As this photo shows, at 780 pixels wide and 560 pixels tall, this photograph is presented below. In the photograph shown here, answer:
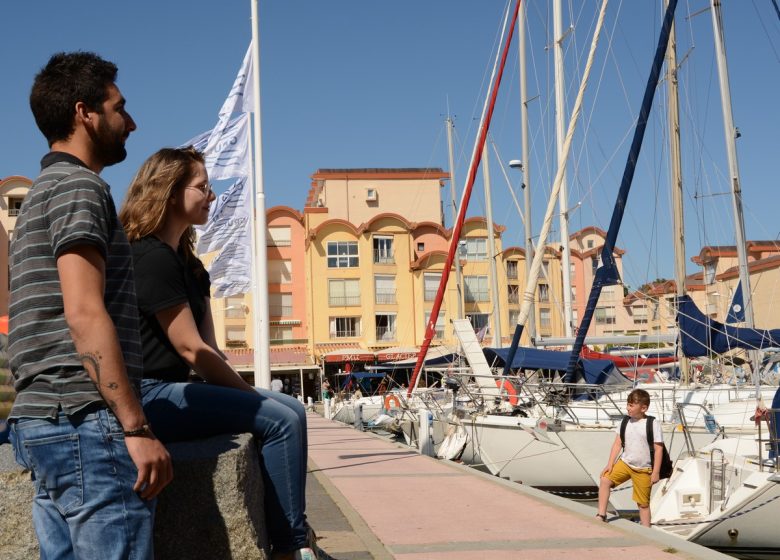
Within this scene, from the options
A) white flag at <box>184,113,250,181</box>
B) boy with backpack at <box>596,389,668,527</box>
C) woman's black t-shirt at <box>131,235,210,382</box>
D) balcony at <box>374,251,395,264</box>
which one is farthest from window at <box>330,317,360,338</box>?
woman's black t-shirt at <box>131,235,210,382</box>

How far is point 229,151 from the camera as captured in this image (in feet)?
48.3

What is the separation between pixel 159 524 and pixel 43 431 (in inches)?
30.3

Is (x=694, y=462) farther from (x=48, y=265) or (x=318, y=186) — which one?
(x=318, y=186)

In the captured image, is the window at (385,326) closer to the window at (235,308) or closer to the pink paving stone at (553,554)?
the window at (235,308)

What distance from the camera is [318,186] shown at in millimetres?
67062

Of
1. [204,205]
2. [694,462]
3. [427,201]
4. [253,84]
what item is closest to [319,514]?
[694,462]

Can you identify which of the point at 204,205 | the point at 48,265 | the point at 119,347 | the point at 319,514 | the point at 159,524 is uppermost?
the point at 204,205

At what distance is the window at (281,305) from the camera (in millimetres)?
58000

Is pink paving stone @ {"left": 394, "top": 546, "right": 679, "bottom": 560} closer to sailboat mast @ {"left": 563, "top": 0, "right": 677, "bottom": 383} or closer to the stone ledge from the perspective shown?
the stone ledge

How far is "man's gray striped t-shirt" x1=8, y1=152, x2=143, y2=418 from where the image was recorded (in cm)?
243

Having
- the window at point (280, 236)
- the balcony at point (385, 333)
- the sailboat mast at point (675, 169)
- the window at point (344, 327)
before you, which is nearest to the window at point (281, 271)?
→ the window at point (280, 236)

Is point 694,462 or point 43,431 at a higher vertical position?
point 43,431

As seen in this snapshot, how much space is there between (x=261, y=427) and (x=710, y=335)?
15.9m

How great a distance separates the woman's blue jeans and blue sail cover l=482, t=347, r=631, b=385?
58.4 ft
